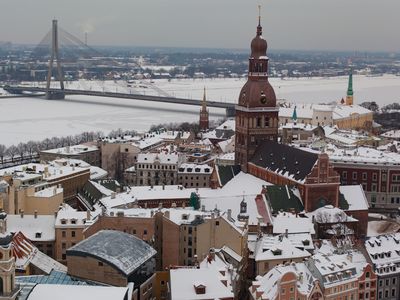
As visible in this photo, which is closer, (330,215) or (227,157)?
(330,215)

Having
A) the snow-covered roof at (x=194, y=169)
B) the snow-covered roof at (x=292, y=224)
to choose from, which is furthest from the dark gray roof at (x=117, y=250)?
the snow-covered roof at (x=194, y=169)

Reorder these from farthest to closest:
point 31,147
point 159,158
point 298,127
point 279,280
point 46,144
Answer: point 298,127 → point 46,144 → point 31,147 → point 159,158 → point 279,280

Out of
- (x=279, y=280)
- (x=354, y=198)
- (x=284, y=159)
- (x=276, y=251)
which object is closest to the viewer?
(x=279, y=280)

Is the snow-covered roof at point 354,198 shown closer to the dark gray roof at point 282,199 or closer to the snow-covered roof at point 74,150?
the dark gray roof at point 282,199

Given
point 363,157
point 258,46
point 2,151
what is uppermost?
point 258,46

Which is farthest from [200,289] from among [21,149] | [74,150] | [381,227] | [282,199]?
[21,149]

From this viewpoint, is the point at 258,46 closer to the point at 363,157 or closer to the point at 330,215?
the point at 363,157
